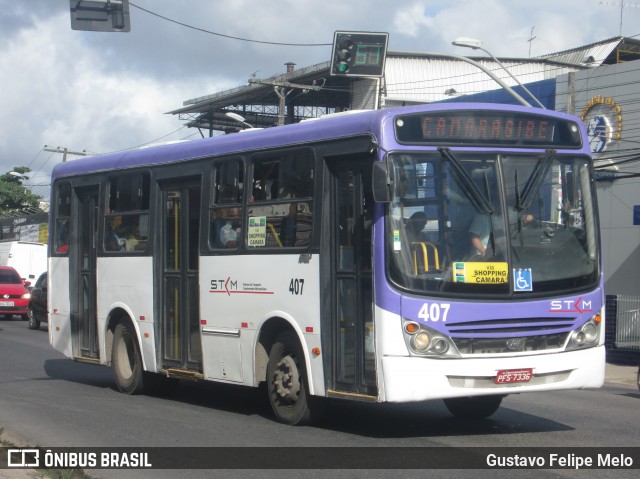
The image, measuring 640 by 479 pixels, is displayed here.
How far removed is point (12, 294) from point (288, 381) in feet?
86.3

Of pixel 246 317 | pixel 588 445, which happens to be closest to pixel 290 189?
pixel 246 317

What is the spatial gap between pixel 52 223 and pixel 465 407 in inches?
310

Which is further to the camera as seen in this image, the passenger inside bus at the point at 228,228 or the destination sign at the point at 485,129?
the passenger inside bus at the point at 228,228

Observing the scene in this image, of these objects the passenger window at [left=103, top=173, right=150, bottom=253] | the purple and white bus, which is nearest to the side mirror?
the purple and white bus

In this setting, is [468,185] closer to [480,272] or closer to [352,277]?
[480,272]

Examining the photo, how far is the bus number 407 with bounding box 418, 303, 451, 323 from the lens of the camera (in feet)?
29.0

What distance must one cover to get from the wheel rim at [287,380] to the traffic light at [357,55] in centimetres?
1150

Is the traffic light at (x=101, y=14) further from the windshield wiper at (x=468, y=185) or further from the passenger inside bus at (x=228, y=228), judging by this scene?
the windshield wiper at (x=468, y=185)

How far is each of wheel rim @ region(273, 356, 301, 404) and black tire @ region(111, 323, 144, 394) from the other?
355 cm

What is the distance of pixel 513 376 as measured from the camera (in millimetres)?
8984

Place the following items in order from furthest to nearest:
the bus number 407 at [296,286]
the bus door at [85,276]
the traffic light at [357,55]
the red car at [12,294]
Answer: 1. the red car at [12,294]
2. the traffic light at [357,55]
3. the bus door at [85,276]
4. the bus number 407 at [296,286]

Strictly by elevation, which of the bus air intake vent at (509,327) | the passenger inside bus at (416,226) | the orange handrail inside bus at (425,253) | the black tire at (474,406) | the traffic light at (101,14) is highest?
the traffic light at (101,14)

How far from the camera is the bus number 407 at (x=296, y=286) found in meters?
10.1

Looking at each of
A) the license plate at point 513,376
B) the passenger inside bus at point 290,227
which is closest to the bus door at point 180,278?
the passenger inside bus at point 290,227
